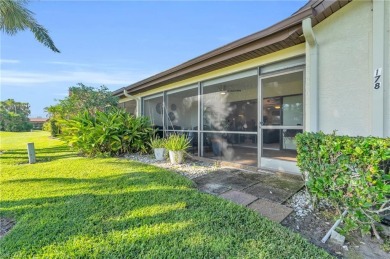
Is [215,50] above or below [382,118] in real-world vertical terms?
above

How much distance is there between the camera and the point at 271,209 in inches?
110

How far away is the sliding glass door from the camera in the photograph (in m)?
4.52

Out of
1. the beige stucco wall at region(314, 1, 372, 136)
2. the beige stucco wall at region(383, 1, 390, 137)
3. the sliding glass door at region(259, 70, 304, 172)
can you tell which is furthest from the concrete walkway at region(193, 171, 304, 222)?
the beige stucco wall at region(383, 1, 390, 137)

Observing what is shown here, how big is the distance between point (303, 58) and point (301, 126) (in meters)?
1.43

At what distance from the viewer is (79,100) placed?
959 cm

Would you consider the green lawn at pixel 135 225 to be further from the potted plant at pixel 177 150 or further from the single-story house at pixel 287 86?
the single-story house at pixel 287 86

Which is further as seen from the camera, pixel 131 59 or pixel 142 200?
pixel 131 59

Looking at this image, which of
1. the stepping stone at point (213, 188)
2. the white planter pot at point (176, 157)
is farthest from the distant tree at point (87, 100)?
the stepping stone at point (213, 188)

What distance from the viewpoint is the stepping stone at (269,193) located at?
3.18m

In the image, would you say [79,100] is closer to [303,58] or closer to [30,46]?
[30,46]

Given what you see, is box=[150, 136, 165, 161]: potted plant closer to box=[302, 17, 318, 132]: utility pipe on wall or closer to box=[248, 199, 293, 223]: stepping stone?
box=[248, 199, 293, 223]: stepping stone

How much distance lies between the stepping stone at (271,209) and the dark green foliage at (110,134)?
5.50m

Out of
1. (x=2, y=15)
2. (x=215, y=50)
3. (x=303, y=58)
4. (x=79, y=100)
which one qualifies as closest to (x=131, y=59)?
(x=79, y=100)

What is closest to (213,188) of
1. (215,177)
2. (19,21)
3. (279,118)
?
(215,177)
